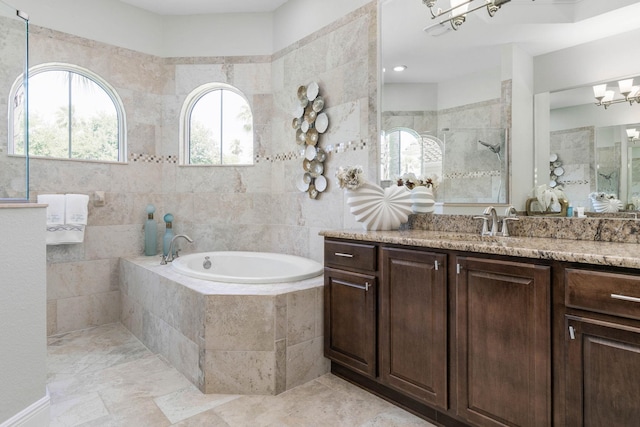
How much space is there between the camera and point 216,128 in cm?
383

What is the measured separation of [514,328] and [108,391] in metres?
2.20

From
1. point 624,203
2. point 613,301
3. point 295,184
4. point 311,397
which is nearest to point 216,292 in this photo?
point 311,397

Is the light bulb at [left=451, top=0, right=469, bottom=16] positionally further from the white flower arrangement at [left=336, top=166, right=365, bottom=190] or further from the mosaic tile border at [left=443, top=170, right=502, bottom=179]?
the white flower arrangement at [left=336, top=166, right=365, bottom=190]

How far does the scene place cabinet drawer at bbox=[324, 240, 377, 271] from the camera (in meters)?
1.99

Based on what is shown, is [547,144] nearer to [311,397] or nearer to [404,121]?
[404,121]

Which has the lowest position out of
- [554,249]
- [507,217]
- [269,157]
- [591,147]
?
[554,249]

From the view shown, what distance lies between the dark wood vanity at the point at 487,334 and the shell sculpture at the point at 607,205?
2.06ft

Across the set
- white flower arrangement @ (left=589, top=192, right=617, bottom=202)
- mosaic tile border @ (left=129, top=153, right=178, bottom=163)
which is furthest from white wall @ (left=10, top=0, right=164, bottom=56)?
white flower arrangement @ (left=589, top=192, right=617, bottom=202)

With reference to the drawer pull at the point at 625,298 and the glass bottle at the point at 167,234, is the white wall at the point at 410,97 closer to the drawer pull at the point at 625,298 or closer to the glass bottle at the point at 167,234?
the drawer pull at the point at 625,298

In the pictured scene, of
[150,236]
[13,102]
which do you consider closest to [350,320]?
[13,102]

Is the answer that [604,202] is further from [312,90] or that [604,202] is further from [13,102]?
[13,102]

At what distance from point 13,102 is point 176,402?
1.77 metres

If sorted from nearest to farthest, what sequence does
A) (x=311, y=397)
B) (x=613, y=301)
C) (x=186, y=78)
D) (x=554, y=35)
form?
1. (x=613, y=301)
2. (x=554, y=35)
3. (x=311, y=397)
4. (x=186, y=78)

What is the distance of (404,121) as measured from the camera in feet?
8.23
